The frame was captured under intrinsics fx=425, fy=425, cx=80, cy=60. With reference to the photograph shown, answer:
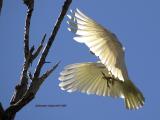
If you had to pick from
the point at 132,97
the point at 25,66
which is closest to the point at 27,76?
the point at 25,66

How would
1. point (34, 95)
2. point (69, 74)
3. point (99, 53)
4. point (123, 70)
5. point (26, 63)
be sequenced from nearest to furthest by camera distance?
point (34, 95) < point (26, 63) < point (123, 70) < point (99, 53) < point (69, 74)

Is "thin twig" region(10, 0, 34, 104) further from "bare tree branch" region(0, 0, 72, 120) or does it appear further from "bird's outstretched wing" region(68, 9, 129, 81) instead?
"bird's outstretched wing" region(68, 9, 129, 81)

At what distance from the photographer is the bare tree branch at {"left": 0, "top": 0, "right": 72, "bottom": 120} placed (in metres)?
1.95

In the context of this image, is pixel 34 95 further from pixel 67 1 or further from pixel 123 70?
pixel 123 70

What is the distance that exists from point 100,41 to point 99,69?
66 cm

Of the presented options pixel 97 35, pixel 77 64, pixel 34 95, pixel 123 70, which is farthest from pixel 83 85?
pixel 34 95

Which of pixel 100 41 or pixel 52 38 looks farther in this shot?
pixel 100 41

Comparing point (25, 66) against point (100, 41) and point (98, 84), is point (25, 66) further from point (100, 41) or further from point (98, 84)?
point (98, 84)

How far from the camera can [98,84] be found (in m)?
4.61

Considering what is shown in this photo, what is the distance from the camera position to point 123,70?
134 inches

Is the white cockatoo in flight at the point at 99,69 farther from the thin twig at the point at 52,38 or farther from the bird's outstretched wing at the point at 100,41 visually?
the thin twig at the point at 52,38

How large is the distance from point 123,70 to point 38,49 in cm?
117

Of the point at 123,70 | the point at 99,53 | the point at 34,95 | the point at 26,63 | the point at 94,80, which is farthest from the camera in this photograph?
the point at 94,80

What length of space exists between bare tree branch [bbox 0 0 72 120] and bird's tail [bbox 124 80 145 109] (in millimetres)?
2037
